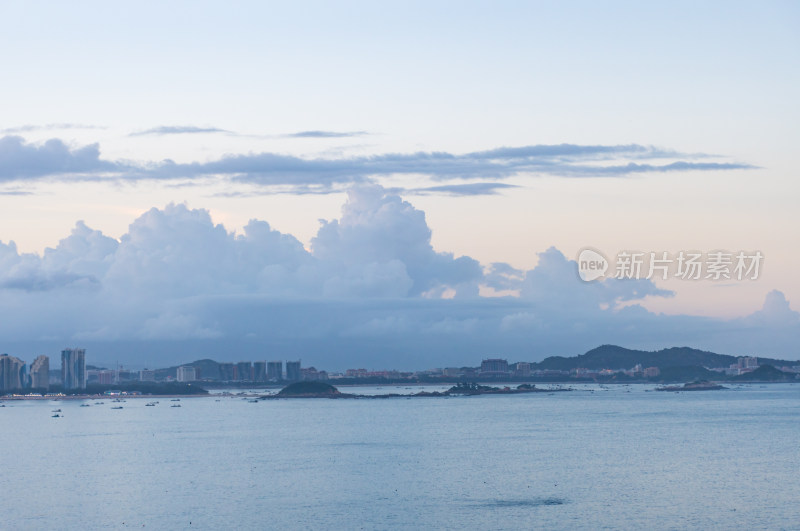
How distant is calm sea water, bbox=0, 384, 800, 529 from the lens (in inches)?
2227

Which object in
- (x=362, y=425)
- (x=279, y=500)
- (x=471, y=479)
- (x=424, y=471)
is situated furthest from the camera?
(x=362, y=425)

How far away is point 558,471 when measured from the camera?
75.2m

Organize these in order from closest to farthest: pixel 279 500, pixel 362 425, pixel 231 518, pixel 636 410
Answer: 1. pixel 231 518
2. pixel 279 500
3. pixel 362 425
4. pixel 636 410

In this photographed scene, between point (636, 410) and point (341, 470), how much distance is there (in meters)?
99.6

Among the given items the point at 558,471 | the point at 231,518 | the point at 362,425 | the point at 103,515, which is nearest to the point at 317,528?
the point at 231,518

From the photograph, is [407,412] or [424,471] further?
[407,412]

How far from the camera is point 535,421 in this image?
137625 millimetres

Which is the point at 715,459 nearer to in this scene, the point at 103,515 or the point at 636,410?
the point at 103,515

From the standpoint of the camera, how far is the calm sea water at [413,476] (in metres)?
56.6

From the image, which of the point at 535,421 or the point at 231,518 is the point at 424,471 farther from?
the point at 535,421

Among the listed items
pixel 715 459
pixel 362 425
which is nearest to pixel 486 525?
pixel 715 459

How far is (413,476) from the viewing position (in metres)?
74.2

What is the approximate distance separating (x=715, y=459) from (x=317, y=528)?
138ft

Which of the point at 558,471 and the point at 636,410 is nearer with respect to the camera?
the point at 558,471
